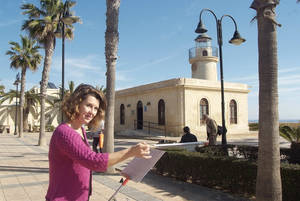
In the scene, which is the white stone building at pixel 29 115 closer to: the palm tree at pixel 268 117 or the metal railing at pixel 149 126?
the metal railing at pixel 149 126

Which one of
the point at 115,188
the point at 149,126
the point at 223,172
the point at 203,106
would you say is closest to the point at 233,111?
the point at 203,106

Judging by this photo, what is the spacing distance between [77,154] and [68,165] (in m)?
0.19

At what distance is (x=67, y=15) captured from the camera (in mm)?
11938

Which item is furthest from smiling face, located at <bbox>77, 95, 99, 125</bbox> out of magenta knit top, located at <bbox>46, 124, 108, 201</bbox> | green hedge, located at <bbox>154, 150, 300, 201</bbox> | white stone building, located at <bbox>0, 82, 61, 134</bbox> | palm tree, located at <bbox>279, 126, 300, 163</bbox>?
white stone building, located at <bbox>0, 82, 61, 134</bbox>

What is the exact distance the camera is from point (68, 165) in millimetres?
1782

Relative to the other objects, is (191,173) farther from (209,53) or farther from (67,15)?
(209,53)

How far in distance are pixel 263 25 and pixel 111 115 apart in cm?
483

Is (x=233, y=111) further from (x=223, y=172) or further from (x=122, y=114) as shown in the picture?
(x=223, y=172)

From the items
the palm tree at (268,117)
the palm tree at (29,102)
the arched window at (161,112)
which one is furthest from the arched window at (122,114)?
the palm tree at (268,117)

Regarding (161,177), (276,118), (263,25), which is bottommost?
(161,177)

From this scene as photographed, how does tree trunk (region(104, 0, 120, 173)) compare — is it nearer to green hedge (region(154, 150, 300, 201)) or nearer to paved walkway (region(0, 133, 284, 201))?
paved walkway (region(0, 133, 284, 201))

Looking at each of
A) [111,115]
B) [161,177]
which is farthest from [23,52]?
[161,177]

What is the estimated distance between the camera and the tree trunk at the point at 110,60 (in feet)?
25.3

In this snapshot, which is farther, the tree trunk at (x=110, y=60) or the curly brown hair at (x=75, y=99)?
the tree trunk at (x=110, y=60)
